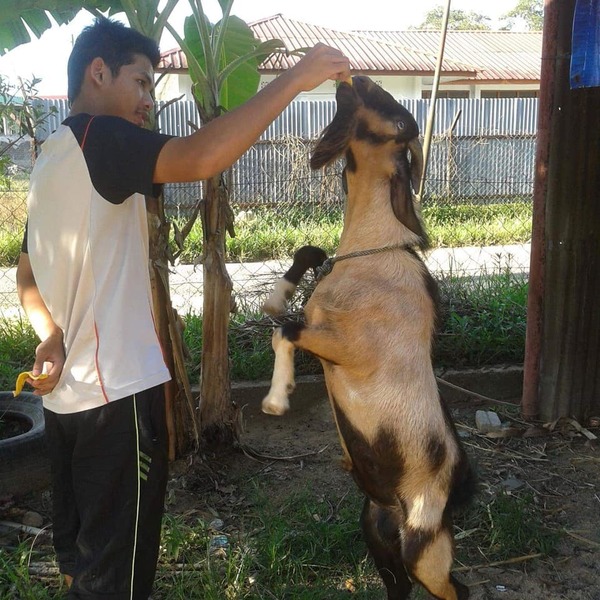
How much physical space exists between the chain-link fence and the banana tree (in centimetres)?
212

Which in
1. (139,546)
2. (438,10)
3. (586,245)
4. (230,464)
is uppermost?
(438,10)

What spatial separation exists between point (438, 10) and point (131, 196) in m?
58.3

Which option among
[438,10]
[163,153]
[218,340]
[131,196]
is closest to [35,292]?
[131,196]

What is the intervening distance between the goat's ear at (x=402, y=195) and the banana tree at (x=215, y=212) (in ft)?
4.65

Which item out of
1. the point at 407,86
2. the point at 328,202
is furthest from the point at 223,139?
the point at 407,86

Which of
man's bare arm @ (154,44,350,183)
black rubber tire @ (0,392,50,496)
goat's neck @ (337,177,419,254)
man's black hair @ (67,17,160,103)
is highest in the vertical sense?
man's black hair @ (67,17,160,103)

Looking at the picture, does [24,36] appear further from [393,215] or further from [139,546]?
[139,546]

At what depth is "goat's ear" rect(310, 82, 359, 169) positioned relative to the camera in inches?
93.4

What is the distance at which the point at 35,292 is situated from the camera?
2.41 meters

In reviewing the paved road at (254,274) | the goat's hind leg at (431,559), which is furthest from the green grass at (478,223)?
the goat's hind leg at (431,559)

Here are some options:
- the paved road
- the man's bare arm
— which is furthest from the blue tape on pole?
the man's bare arm

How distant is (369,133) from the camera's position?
2.40 m

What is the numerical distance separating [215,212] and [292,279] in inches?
44.3

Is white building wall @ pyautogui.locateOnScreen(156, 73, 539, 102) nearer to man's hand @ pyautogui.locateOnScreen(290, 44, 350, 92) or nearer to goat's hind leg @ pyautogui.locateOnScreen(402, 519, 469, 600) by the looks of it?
man's hand @ pyautogui.locateOnScreen(290, 44, 350, 92)
